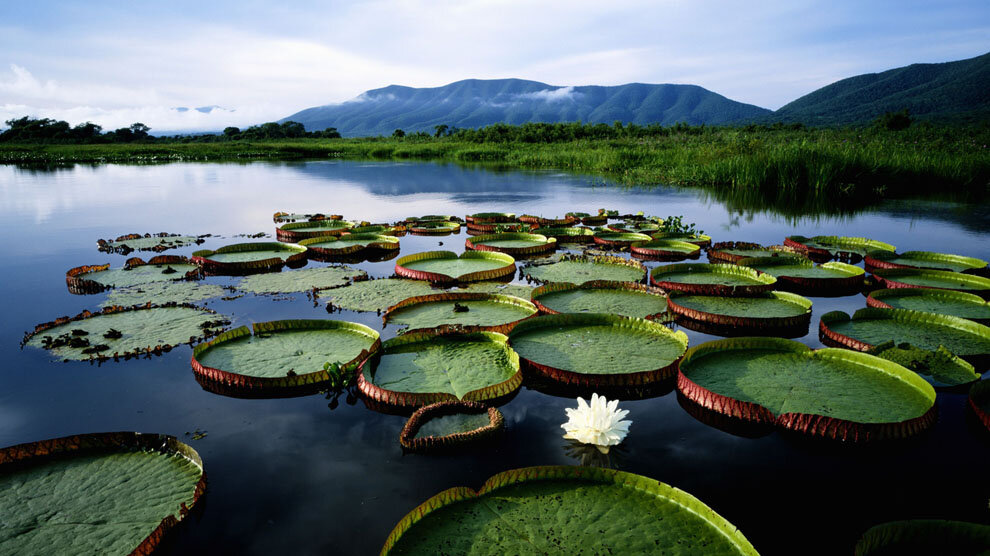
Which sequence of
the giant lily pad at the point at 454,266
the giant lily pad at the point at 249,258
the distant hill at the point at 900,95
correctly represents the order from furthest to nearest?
the distant hill at the point at 900,95, the giant lily pad at the point at 249,258, the giant lily pad at the point at 454,266

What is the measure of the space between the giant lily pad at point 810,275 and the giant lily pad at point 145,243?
7901 millimetres

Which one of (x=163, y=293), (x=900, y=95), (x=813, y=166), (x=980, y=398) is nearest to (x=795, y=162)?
(x=813, y=166)

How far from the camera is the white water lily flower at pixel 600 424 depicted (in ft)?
8.25

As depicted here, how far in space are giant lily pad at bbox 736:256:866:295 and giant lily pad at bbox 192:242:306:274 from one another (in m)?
5.43

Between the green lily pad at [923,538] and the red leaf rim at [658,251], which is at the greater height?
the red leaf rim at [658,251]

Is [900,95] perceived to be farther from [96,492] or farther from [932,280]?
Result: [96,492]

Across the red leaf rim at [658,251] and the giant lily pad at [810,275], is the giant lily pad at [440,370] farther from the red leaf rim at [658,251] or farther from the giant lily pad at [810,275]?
the red leaf rim at [658,251]

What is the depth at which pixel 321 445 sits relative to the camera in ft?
8.72

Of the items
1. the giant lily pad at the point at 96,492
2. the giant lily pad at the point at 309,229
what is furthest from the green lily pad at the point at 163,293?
the giant lily pad at the point at 309,229

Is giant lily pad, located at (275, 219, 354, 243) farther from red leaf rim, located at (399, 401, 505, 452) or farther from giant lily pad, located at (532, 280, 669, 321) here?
red leaf rim, located at (399, 401, 505, 452)

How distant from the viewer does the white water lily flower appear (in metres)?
2.52

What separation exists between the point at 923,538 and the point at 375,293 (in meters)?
4.40

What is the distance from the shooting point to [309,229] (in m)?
9.16

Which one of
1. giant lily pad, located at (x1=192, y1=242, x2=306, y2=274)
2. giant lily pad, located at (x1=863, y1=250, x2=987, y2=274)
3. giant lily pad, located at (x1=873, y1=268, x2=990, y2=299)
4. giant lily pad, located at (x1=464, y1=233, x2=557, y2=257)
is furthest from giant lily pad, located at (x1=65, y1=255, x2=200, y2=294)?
giant lily pad, located at (x1=863, y1=250, x2=987, y2=274)
